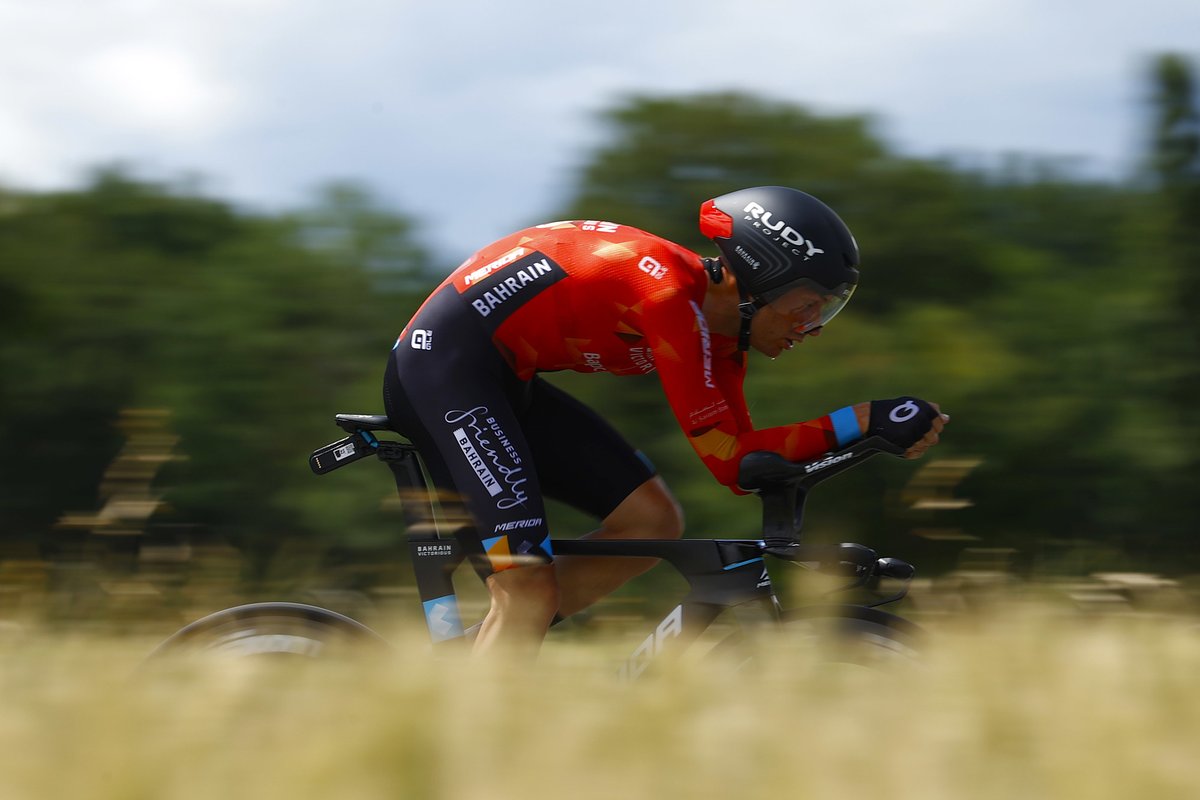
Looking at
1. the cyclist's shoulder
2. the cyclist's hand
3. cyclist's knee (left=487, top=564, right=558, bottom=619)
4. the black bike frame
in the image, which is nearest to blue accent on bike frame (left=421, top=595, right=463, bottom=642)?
the black bike frame

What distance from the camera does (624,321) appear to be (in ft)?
12.9

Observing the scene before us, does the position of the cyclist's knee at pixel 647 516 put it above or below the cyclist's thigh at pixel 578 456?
below

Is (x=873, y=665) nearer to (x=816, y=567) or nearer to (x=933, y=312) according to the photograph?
(x=816, y=567)

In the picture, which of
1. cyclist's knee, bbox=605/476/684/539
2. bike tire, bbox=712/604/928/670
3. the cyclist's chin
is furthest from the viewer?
cyclist's knee, bbox=605/476/684/539

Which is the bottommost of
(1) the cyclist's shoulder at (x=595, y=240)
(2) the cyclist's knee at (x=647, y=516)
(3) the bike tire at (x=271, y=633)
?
(3) the bike tire at (x=271, y=633)

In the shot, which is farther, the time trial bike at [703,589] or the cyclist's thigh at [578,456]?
the cyclist's thigh at [578,456]

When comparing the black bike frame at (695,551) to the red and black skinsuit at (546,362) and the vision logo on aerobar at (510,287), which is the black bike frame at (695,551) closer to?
the red and black skinsuit at (546,362)

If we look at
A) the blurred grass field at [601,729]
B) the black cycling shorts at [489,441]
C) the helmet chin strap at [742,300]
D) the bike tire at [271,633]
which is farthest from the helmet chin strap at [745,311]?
the bike tire at [271,633]

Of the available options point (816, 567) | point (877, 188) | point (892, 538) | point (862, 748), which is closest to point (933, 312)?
point (877, 188)

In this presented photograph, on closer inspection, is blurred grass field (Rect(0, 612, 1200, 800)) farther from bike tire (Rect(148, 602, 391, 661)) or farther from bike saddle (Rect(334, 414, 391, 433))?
bike saddle (Rect(334, 414, 391, 433))

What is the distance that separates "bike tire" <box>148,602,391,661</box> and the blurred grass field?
217 mm

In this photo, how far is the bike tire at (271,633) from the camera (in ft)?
12.4

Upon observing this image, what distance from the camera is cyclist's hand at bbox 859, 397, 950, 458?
144 inches

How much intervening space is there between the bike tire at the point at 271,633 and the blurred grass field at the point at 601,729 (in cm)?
22
